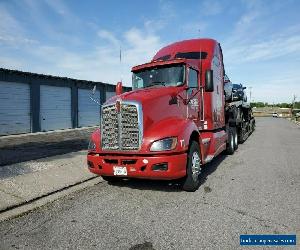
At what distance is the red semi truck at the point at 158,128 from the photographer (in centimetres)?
643

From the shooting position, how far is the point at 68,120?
2814cm

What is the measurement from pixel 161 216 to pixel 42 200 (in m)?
2.54

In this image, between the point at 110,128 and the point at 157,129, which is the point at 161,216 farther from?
the point at 110,128

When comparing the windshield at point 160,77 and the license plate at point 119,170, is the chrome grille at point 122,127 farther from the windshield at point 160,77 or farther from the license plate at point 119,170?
the windshield at point 160,77

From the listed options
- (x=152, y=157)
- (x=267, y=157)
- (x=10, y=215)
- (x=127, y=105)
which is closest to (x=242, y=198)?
(x=152, y=157)

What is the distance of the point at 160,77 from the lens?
8.09 metres

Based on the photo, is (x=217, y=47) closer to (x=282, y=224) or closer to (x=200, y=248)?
(x=282, y=224)

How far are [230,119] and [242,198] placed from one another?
696 cm

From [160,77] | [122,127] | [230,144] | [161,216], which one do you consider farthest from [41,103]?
[161,216]

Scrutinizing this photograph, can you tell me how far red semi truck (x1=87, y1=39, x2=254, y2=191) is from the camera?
6426 mm

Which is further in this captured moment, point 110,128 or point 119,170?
point 110,128

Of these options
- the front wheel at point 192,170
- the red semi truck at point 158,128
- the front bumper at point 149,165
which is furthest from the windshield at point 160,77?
the front bumper at point 149,165

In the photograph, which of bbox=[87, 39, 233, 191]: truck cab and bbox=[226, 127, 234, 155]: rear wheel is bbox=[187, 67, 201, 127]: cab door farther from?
bbox=[226, 127, 234, 155]: rear wheel

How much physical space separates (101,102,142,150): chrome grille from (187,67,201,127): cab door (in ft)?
5.72
